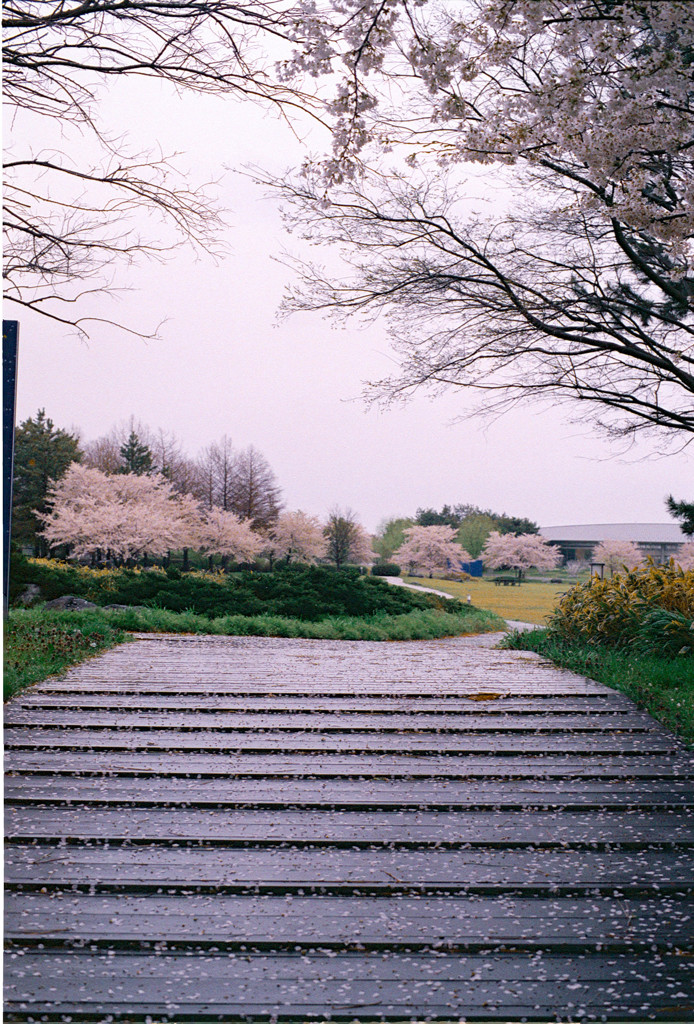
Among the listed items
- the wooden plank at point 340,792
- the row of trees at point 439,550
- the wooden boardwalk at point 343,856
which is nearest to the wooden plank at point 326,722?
the wooden boardwalk at point 343,856

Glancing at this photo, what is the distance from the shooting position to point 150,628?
30.3 feet

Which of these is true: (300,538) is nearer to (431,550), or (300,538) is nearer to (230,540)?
(230,540)

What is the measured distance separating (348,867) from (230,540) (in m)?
17.7

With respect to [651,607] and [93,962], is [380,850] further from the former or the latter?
[651,607]

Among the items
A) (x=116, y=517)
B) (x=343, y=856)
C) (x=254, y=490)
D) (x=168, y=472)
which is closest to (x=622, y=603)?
(x=343, y=856)

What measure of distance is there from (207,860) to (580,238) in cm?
756

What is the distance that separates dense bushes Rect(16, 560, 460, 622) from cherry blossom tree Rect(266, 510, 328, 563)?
23.9ft

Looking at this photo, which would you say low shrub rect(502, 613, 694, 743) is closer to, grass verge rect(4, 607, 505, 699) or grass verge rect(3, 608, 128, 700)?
grass verge rect(4, 607, 505, 699)

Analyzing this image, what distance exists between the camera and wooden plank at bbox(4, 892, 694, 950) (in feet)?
8.23

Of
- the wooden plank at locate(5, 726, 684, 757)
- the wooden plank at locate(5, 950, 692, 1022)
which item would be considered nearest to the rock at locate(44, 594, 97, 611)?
the wooden plank at locate(5, 726, 684, 757)

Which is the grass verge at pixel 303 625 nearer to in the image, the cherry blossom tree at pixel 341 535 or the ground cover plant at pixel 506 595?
the ground cover plant at pixel 506 595

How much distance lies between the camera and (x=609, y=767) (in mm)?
4191

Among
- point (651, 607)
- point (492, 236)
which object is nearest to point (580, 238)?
point (492, 236)

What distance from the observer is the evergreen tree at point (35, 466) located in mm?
20625
